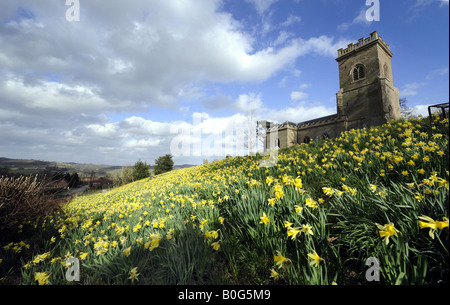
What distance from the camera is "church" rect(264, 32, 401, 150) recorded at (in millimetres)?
22328

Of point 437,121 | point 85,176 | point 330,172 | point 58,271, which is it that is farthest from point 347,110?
point 85,176

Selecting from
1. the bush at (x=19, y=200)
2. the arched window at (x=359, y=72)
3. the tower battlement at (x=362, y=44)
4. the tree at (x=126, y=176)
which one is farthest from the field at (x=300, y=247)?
the tree at (x=126, y=176)

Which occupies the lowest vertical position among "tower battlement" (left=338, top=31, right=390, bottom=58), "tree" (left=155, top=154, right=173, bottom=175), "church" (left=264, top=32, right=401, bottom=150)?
"tree" (left=155, top=154, right=173, bottom=175)

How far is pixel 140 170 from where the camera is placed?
30.8 metres

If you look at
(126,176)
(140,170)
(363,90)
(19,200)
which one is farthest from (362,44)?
(126,176)

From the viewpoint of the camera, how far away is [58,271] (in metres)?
1.98

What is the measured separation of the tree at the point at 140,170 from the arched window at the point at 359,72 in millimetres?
36703

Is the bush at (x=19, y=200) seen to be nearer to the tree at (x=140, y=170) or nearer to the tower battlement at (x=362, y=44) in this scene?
the tree at (x=140, y=170)

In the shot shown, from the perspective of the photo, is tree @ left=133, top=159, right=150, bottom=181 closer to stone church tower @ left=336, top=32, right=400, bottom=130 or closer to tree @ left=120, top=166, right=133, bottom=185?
tree @ left=120, top=166, right=133, bottom=185

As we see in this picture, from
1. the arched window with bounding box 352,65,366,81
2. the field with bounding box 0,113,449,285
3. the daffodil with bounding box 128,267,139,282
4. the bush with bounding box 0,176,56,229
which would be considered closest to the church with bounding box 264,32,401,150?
→ the arched window with bounding box 352,65,366,81

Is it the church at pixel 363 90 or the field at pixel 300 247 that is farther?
the church at pixel 363 90

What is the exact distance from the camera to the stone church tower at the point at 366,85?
874 inches
